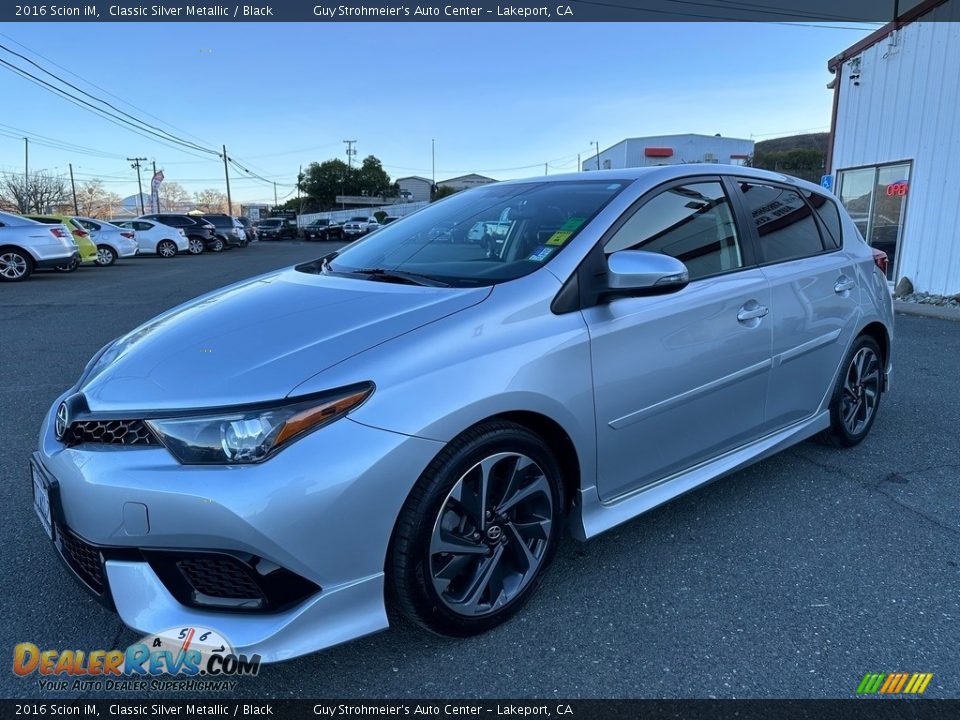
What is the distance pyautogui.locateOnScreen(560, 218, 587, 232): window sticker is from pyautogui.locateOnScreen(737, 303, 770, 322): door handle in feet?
2.84

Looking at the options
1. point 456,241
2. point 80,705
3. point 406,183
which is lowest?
point 80,705

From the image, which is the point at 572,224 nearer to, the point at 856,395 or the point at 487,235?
the point at 487,235

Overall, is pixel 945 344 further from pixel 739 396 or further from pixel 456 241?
pixel 456 241

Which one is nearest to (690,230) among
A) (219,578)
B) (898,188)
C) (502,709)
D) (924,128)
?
(502,709)

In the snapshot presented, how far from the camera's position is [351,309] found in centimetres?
235

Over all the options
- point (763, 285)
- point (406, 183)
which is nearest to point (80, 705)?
point (763, 285)

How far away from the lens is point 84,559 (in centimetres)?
200

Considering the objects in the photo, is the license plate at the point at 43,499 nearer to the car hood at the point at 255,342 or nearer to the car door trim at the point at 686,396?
the car hood at the point at 255,342

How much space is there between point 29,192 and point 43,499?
2961 inches

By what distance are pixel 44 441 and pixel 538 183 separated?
92.7 inches

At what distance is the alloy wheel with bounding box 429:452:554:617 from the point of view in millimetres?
2109

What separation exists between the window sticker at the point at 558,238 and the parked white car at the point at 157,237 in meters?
24.3

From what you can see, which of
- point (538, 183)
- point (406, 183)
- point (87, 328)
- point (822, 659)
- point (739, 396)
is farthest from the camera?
point (406, 183)

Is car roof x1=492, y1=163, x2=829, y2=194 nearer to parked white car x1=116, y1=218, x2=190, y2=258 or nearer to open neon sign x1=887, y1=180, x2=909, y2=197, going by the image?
open neon sign x1=887, y1=180, x2=909, y2=197
